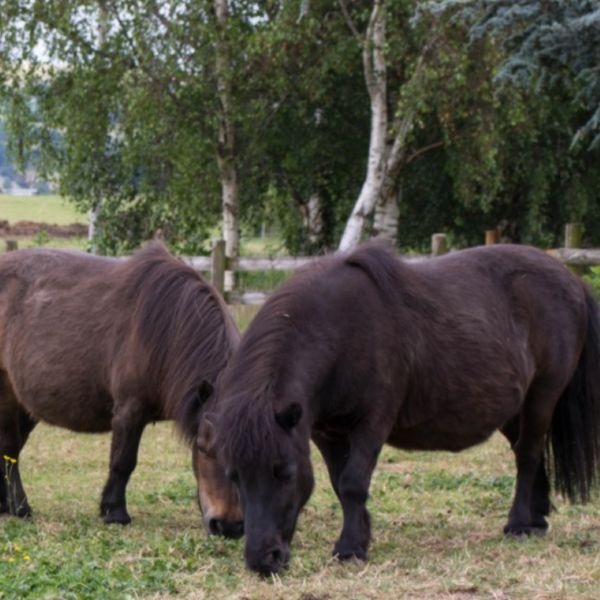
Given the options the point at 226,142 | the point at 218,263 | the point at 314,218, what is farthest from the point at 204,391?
the point at 314,218

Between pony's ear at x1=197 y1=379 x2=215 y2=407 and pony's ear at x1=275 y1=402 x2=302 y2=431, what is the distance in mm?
1075

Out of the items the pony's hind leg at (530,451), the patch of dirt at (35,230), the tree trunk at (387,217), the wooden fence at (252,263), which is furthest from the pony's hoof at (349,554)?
the patch of dirt at (35,230)

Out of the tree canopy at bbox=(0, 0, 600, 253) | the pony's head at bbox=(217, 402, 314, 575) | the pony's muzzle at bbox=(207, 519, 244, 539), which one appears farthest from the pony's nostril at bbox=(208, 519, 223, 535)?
the tree canopy at bbox=(0, 0, 600, 253)

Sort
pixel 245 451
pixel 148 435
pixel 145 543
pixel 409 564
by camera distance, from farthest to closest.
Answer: pixel 148 435 → pixel 145 543 → pixel 409 564 → pixel 245 451

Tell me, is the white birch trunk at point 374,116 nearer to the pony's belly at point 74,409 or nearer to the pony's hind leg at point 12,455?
the pony's hind leg at point 12,455

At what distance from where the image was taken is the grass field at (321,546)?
5250 mm

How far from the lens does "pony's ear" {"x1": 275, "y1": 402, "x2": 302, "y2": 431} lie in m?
5.53

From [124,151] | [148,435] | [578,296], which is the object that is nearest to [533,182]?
[124,151]

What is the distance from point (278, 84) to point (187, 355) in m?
14.7

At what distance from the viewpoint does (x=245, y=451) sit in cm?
542

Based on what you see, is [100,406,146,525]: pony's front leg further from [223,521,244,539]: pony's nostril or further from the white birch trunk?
the white birch trunk

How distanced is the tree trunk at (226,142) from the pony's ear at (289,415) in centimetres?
1510

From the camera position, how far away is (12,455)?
8.16m

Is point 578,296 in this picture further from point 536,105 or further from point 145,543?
point 536,105
